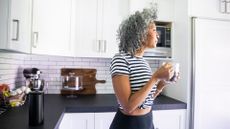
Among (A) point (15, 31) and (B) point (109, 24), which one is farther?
(B) point (109, 24)

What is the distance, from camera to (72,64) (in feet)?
8.19

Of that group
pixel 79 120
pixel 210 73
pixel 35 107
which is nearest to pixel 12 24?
pixel 35 107

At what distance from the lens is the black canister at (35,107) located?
1136 millimetres

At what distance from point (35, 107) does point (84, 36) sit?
3.92 ft

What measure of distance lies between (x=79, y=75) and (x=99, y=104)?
66cm

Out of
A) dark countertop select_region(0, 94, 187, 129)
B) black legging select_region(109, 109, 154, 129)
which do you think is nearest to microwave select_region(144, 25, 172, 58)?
dark countertop select_region(0, 94, 187, 129)

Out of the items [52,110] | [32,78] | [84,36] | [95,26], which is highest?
[95,26]

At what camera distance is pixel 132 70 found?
115 cm

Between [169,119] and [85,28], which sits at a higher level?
[85,28]

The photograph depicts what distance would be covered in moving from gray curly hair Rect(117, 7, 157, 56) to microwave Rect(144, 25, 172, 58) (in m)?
1.00

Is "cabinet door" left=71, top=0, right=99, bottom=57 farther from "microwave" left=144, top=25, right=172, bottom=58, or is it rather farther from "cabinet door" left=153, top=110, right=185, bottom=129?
"cabinet door" left=153, top=110, right=185, bottom=129

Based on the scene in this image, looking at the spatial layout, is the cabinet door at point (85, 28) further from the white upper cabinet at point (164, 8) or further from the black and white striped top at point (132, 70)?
the black and white striped top at point (132, 70)

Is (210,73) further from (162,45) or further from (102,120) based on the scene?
(102,120)

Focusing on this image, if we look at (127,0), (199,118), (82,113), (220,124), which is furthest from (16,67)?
(220,124)
